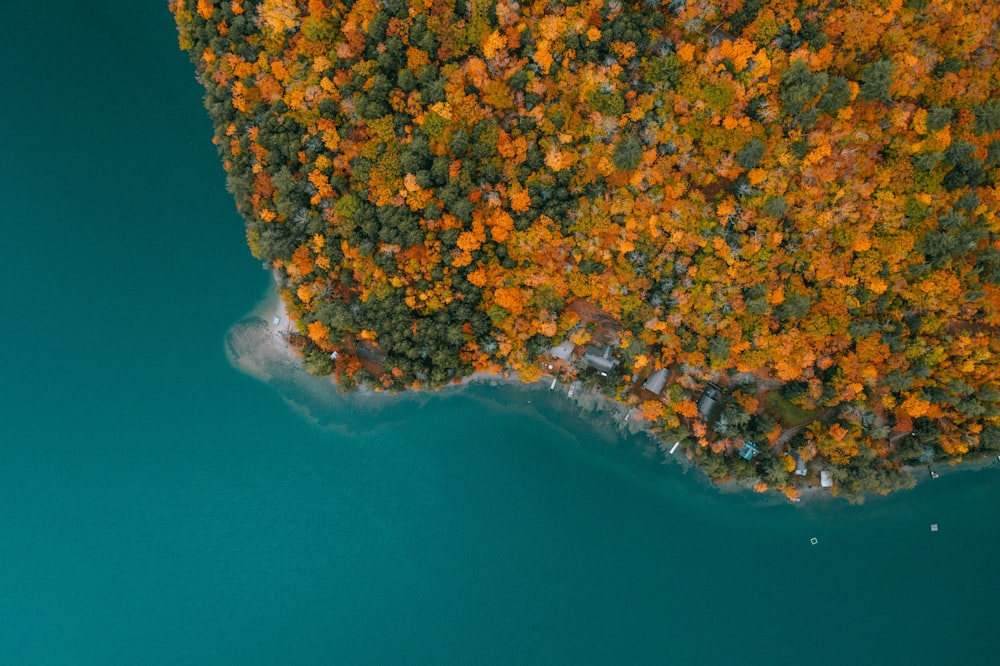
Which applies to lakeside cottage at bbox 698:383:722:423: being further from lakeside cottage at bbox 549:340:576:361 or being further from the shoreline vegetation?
lakeside cottage at bbox 549:340:576:361

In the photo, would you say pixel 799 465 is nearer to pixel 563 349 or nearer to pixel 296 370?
pixel 563 349

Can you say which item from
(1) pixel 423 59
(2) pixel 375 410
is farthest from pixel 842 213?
(2) pixel 375 410

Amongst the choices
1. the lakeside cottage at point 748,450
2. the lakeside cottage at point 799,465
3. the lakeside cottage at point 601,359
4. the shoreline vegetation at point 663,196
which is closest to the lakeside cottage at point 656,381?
the shoreline vegetation at point 663,196

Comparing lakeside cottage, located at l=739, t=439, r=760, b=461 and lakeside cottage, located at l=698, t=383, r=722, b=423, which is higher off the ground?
lakeside cottage, located at l=698, t=383, r=722, b=423

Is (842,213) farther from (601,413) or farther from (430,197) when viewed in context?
(430,197)

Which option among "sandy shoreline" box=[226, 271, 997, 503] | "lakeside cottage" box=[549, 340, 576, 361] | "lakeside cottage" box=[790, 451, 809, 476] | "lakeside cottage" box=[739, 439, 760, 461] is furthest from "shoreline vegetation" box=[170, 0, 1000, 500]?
"sandy shoreline" box=[226, 271, 997, 503]

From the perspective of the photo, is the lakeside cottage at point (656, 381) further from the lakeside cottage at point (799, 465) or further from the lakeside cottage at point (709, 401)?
the lakeside cottage at point (799, 465)
